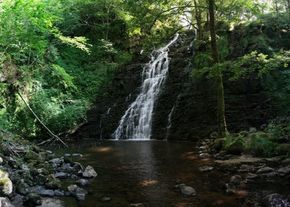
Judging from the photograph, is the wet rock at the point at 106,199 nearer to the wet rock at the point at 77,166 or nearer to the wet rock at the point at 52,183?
the wet rock at the point at 52,183

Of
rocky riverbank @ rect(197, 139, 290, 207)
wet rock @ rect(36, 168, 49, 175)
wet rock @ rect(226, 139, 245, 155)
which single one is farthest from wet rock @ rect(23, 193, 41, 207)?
wet rock @ rect(226, 139, 245, 155)

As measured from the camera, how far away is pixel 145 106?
21281mm

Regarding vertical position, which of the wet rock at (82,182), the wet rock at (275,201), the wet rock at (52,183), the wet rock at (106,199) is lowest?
the wet rock at (106,199)

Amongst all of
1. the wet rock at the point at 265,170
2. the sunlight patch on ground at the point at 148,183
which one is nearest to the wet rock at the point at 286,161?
the wet rock at the point at 265,170

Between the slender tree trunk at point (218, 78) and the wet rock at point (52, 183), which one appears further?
the slender tree trunk at point (218, 78)

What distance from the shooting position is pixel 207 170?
11.1 metres

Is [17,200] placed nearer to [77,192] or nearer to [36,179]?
[77,192]

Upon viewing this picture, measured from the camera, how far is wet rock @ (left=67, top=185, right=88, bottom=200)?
349 inches

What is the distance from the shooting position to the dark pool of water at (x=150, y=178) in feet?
27.5

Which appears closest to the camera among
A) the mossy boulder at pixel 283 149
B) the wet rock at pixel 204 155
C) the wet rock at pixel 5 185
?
the wet rock at pixel 5 185

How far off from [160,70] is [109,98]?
3606 millimetres

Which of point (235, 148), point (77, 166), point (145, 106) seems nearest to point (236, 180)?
point (235, 148)

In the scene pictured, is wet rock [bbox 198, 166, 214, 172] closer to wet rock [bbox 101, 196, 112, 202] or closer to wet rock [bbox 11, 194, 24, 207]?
wet rock [bbox 101, 196, 112, 202]

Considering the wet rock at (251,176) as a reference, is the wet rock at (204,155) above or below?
above
